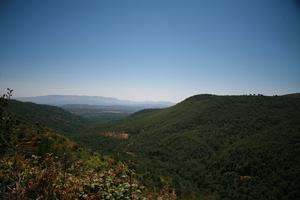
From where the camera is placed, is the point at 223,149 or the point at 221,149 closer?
the point at 223,149

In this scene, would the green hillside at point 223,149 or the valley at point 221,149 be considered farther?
the green hillside at point 223,149

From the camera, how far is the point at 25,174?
4.64 metres

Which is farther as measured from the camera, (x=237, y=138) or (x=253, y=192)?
(x=237, y=138)

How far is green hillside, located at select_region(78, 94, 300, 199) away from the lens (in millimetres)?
34781

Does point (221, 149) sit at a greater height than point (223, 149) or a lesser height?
lesser

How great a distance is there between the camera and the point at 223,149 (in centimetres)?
5247

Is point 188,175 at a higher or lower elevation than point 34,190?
lower

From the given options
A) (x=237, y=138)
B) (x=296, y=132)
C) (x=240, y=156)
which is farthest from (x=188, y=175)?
(x=296, y=132)

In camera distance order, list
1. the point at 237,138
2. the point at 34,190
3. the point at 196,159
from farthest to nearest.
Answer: the point at 237,138, the point at 196,159, the point at 34,190

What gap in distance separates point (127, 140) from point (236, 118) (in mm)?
34529

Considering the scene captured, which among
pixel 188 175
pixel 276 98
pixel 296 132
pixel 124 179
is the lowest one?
pixel 188 175

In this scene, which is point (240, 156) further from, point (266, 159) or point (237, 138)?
point (237, 138)

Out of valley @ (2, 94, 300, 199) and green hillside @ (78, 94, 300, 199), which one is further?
green hillside @ (78, 94, 300, 199)

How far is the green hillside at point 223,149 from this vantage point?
114 feet
